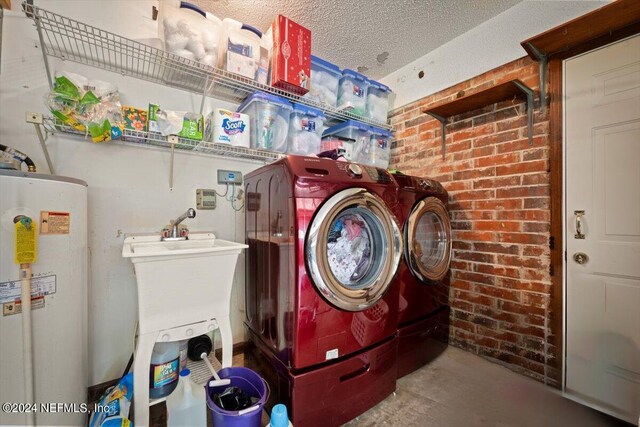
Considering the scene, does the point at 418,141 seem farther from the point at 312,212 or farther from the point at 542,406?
the point at 542,406

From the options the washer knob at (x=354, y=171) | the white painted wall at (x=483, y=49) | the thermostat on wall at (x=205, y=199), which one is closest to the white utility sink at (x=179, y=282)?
the thermostat on wall at (x=205, y=199)

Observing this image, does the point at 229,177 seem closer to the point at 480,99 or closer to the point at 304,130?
the point at 304,130

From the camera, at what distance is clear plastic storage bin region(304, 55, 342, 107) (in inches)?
79.7

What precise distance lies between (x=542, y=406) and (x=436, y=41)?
2.72 metres

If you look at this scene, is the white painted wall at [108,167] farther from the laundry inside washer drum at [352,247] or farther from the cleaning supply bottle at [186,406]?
the laundry inside washer drum at [352,247]

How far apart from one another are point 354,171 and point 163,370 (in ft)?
4.58

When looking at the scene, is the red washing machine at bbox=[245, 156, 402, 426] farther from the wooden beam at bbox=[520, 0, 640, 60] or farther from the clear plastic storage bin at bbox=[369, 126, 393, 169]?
the wooden beam at bbox=[520, 0, 640, 60]

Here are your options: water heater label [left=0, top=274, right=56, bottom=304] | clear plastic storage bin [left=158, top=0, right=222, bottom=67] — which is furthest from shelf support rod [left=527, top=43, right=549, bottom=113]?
water heater label [left=0, top=274, right=56, bottom=304]

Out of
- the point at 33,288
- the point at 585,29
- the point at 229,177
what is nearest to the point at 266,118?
the point at 229,177

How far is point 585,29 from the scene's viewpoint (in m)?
1.40

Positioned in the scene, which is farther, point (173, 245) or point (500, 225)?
point (500, 225)

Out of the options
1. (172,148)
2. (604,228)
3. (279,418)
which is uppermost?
(172,148)

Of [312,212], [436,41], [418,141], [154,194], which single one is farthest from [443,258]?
[154,194]

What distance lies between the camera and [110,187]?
1.50 m
